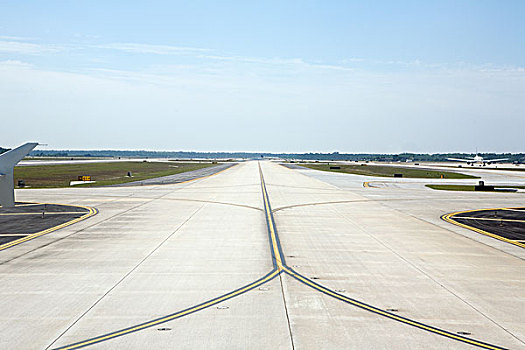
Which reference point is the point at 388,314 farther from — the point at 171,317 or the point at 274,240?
the point at 274,240

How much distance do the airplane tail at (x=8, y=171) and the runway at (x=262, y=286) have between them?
219 cm

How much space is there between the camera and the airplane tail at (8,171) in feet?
63.4

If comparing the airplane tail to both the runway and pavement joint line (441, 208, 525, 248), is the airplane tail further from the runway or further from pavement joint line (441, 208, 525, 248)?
pavement joint line (441, 208, 525, 248)

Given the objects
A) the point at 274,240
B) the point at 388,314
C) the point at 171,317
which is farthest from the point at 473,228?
the point at 171,317

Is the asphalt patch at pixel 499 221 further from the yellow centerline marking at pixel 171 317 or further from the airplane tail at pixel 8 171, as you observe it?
the airplane tail at pixel 8 171

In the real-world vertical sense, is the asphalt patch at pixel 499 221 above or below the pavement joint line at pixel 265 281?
below

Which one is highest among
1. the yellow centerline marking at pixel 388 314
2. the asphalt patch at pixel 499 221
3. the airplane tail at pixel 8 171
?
the airplane tail at pixel 8 171

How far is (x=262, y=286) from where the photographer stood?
1316 centimetres

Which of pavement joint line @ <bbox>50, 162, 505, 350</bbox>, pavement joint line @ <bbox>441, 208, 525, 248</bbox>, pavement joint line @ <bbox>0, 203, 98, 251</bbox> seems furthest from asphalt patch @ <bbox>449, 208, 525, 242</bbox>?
pavement joint line @ <bbox>0, 203, 98, 251</bbox>

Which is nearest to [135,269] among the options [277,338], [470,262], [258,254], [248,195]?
[258,254]

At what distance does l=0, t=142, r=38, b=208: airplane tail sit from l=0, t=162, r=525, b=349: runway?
7.19ft

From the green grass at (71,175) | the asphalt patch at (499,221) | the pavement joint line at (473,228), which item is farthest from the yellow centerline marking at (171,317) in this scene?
the green grass at (71,175)

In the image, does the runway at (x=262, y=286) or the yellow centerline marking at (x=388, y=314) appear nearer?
the yellow centerline marking at (x=388, y=314)

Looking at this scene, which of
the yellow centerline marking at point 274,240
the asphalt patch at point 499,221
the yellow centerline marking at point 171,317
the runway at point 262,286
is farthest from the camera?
the asphalt patch at point 499,221
